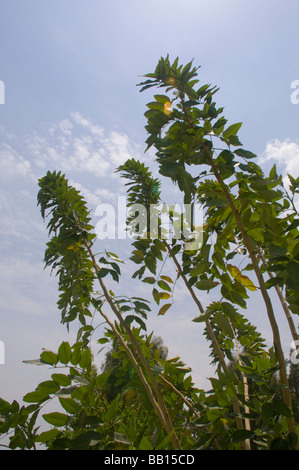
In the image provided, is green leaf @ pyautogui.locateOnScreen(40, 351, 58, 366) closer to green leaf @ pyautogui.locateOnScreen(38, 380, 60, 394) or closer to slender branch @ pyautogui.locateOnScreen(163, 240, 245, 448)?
green leaf @ pyautogui.locateOnScreen(38, 380, 60, 394)

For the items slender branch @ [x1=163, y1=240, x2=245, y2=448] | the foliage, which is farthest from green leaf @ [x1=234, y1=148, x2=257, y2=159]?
slender branch @ [x1=163, y1=240, x2=245, y2=448]

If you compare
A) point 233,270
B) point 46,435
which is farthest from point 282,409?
point 46,435

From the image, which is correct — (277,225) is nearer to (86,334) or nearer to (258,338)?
(86,334)

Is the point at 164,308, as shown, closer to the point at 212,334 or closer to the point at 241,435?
the point at 212,334

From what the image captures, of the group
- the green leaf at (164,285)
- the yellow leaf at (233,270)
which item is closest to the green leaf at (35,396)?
the yellow leaf at (233,270)

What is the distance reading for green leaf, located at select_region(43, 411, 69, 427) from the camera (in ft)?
3.88

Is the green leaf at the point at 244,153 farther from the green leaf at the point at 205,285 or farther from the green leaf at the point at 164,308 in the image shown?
the green leaf at the point at 164,308

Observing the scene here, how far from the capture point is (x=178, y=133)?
1.51 m

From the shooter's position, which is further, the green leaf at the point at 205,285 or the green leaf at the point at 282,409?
the green leaf at the point at 205,285

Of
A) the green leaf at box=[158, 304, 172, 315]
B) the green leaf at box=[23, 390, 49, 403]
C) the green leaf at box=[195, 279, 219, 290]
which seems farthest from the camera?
the green leaf at box=[158, 304, 172, 315]

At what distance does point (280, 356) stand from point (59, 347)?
2.77ft

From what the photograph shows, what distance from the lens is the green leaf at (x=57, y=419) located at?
118 centimetres

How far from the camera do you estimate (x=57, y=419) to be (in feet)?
3.90
